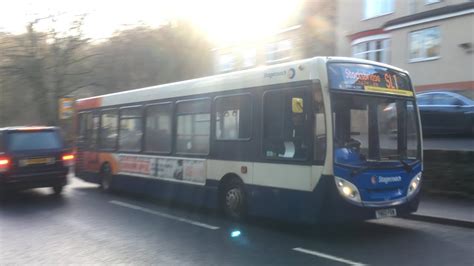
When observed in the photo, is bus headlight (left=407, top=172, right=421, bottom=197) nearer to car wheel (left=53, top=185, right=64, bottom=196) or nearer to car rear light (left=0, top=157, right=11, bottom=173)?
car wheel (left=53, top=185, right=64, bottom=196)

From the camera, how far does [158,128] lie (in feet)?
36.7

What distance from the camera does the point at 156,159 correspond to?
1102 centimetres

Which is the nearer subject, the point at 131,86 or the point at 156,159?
the point at 156,159

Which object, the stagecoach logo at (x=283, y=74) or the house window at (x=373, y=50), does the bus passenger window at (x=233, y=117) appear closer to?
the stagecoach logo at (x=283, y=74)

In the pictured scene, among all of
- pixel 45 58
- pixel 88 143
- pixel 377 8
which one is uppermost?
pixel 377 8

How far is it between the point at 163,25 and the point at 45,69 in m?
10.9

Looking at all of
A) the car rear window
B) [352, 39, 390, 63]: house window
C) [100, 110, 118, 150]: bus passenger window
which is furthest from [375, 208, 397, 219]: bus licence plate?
[352, 39, 390, 63]: house window

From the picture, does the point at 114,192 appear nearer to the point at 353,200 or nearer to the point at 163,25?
the point at 353,200

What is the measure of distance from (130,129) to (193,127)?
2857 mm

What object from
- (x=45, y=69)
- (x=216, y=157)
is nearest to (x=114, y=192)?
(x=216, y=157)

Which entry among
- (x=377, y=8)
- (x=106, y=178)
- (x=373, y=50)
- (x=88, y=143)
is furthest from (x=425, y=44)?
(x=106, y=178)

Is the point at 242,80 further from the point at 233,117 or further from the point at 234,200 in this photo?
the point at 234,200

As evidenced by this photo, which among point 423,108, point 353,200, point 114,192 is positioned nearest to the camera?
point 353,200

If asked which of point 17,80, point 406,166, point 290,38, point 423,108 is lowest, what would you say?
point 406,166
